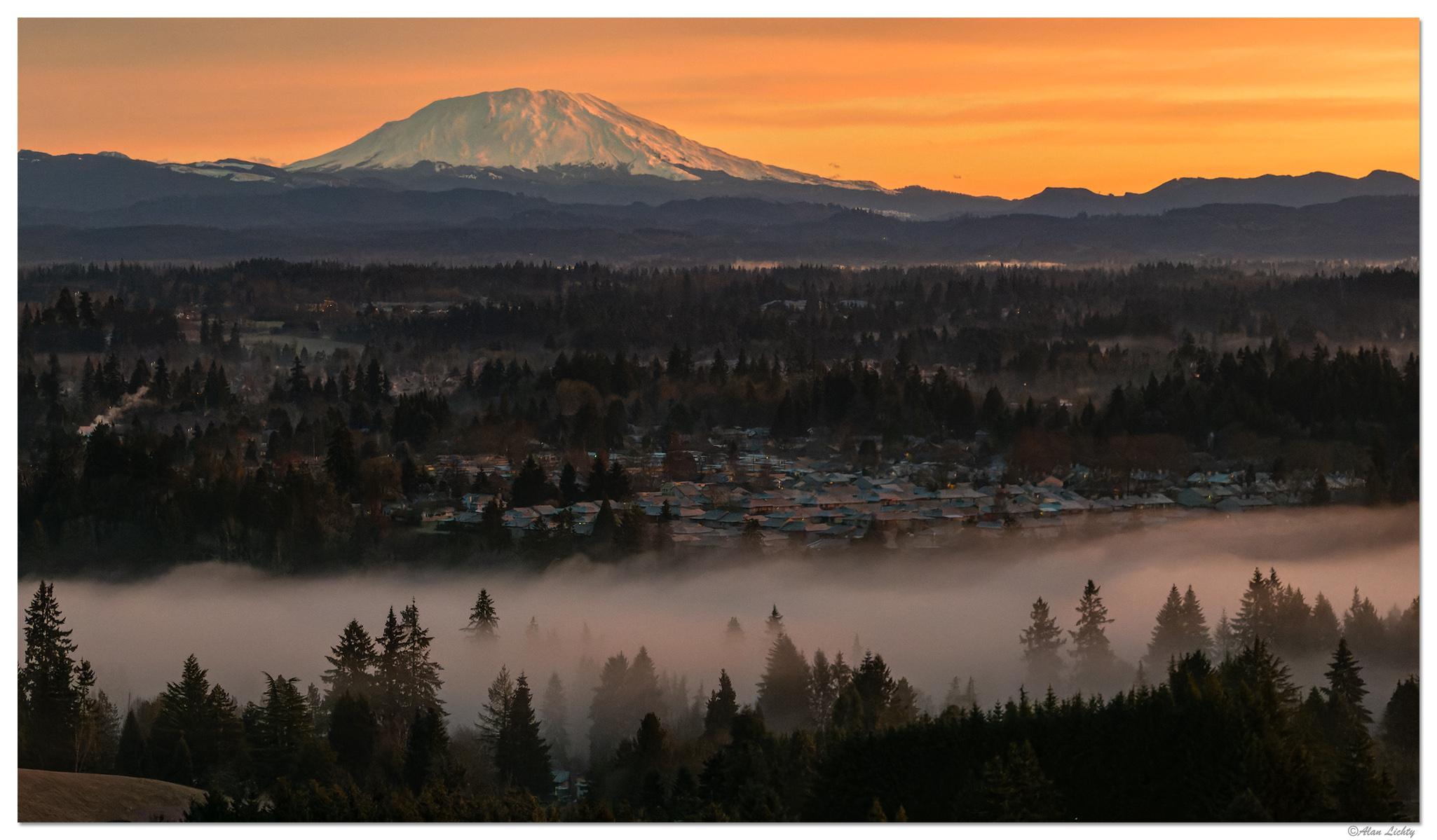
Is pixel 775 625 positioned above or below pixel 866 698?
above

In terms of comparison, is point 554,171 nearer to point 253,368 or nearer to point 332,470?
point 253,368

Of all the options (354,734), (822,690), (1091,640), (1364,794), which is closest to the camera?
(1364,794)

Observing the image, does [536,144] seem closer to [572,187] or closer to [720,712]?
[572,187]

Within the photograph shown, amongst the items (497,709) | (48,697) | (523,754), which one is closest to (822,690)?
(497,709)

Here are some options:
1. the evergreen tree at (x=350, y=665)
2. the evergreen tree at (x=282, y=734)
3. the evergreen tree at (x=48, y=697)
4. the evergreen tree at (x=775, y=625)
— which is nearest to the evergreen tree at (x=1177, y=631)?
the evergreen tree at (x=775, y=625)

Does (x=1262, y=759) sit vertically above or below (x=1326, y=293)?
below

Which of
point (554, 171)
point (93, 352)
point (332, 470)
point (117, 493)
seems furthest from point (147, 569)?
point (554, 171)

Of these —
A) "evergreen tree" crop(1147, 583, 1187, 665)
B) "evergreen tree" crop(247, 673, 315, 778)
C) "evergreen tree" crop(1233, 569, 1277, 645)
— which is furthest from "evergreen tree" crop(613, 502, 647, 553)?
"evergreen tree" crop(1233, 569, 1277, 645)
